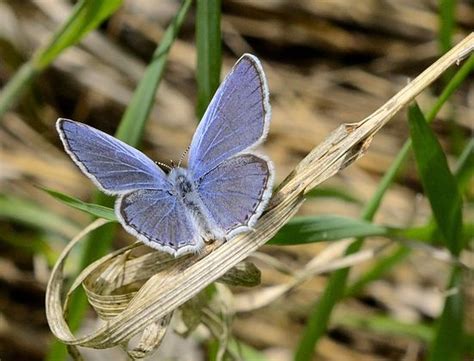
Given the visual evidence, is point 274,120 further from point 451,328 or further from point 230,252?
point 230,252

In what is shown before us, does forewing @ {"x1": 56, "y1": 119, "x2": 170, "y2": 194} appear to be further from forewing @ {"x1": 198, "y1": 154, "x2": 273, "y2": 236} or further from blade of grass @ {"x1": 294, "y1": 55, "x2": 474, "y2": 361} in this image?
blade of grass @ {"x1": 294, "y1": 55, "x2": 474, "y2": 361}

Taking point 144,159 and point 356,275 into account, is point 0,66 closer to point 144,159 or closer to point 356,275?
point 356,275

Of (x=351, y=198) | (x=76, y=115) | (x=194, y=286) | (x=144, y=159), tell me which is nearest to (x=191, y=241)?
(x=194, y=286)

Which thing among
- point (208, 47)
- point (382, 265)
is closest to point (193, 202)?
point (208, 47)

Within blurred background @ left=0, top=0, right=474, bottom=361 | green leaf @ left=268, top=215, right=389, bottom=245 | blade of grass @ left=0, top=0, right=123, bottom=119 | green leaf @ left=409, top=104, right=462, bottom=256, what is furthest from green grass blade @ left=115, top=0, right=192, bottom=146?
blurred background @ left=0, top=0, right=474, bottom=361

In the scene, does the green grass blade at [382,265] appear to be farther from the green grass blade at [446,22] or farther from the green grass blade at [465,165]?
the green grass blade at [446,22]

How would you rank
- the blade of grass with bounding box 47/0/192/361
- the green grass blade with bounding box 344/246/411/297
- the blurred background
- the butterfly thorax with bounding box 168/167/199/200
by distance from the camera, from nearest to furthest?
1. the butterfly thorax with bounding box 168/167/199/200
2. the blade of grass with bounding box 47/0/192/361
3. the green grass blade with bounding box 344/246/411/297
4. the blurred background
